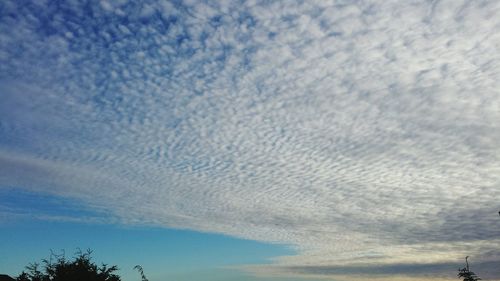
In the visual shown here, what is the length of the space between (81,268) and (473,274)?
120 feet

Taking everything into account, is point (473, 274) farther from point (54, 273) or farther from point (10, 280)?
point (10, 280)

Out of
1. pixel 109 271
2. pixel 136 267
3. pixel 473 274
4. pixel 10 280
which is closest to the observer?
pixel 136 267

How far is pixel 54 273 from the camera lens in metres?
38.5

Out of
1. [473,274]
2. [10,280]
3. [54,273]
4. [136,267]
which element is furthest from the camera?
[10,280]

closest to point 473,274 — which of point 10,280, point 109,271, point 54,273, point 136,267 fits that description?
point 136,267

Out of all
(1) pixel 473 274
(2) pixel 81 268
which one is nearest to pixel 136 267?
(2) pixel 81 268

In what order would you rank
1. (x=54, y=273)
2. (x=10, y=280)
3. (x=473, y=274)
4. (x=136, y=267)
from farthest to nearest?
(x=10, y=280) < (x=54, y=273) < (x=473, y=274) < (x=136, y=267)

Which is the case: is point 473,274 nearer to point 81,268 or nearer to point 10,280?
point 81,268

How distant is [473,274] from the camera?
31.0 metres

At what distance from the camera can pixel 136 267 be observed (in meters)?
19.1

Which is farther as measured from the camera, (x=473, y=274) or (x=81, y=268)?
(x=81, y=268)

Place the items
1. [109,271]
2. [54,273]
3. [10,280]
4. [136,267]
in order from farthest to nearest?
1. [10,280]
2. [109,271]
3. [54,273]
4. [136,267]

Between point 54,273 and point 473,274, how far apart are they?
127 feet

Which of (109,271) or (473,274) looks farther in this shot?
(109,271)
